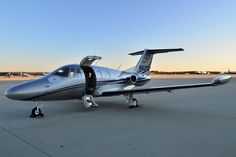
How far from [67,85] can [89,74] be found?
149 centimetres

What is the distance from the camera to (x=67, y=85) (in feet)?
30.5

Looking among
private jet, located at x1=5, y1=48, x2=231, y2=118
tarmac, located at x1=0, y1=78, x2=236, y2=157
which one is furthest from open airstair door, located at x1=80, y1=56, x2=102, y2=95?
tarmac, located at x1=0, y1=78, x2=236, y2=157

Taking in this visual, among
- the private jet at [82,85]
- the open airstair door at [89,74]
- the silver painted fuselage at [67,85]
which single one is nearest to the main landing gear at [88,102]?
the private jet at [82,85]

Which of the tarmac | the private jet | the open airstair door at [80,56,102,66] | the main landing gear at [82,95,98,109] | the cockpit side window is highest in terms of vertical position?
the open airstair door at [80,56,102,66]

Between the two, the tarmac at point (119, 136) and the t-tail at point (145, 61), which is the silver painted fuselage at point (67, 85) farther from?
the t-tail at point (145, 61)

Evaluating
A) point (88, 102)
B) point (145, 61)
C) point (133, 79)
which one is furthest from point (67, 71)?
point (145, 61)

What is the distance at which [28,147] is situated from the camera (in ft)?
16.1

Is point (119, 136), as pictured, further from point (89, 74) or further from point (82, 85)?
point (89, 74)

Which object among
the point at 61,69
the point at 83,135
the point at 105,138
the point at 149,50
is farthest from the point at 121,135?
the point at 149,50

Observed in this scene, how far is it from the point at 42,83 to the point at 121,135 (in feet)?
13.3

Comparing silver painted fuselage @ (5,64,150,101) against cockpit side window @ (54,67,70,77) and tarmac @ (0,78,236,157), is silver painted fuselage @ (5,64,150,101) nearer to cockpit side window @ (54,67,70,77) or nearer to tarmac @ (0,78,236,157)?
cockpit side window @ (54,67,70,77)

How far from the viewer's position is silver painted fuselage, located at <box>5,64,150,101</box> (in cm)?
807

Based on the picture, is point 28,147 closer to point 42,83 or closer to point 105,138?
point 105,138

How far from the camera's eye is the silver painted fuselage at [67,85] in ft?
26.5
